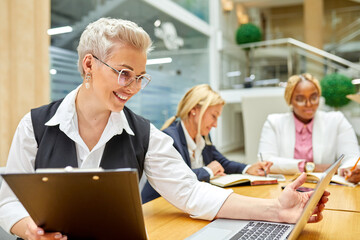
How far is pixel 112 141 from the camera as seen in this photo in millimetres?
1256

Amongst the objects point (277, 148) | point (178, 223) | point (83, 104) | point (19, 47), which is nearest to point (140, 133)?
point (83, 104)

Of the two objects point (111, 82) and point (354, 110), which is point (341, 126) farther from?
point (354, 110)

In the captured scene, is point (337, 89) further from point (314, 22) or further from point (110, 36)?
point (110, 36)

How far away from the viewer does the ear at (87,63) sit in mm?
1200

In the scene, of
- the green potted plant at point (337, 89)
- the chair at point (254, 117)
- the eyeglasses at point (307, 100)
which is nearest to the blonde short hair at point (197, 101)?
the eyeglasses at point (307, 100)

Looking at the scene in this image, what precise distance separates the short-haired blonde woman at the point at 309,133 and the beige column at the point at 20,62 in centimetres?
173

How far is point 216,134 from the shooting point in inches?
309

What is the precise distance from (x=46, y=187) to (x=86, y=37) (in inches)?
23.2

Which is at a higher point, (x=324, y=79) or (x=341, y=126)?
(x=324, y=79)

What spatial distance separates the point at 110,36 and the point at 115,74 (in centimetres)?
13

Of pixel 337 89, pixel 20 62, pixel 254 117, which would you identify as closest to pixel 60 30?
pixel 20 62

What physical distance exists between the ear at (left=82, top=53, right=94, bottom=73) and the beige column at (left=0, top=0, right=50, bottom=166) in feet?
4.16

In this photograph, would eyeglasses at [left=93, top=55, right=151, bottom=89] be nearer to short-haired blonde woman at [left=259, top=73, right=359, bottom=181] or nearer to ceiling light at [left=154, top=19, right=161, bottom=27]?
short-haired blonde woman at [left=259, top=73, right=359, bottom=181]

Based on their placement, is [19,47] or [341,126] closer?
[19,47]
